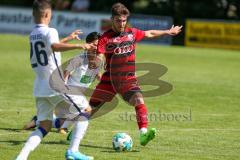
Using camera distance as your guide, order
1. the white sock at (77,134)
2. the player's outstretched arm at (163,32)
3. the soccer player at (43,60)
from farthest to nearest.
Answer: the player's outstretched arm at (163,32)
the white sock at (77,134)
the soccer player at (43,60)

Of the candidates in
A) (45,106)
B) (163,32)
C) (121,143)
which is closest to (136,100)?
(121,143)

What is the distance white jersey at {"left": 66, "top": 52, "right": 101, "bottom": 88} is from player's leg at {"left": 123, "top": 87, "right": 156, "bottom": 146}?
52.5 inches

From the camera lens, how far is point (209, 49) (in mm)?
32531

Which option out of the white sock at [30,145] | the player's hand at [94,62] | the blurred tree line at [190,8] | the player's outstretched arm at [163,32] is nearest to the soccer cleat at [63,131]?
the player's hand at [94,62]

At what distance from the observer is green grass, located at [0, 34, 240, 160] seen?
9.48m

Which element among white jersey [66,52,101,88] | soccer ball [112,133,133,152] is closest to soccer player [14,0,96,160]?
soccer ball [112,133,133,152]

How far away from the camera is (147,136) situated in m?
9.63

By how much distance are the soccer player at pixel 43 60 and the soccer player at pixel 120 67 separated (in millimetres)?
1793

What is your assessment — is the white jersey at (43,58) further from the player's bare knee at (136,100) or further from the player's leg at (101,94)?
the player's bare knee at (136,100)

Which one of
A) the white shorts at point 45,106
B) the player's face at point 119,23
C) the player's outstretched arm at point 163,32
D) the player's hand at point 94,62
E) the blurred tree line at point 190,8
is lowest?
the blurred tree line at point 190,8

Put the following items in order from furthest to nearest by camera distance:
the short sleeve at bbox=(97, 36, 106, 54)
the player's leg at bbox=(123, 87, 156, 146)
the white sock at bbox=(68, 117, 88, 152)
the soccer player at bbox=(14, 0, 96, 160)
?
the short sleeve at bbox=(97, 36, 106, 54) → the player's leg at bbox=(123, 87, 156, 146) → the white sock at bbox=(68, 117, 88, 152) → the soccer player at bbox=(14, 0, 96, 160)

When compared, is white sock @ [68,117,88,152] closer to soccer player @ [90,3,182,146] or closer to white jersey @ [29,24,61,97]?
white jersey @ [29,24,61,97]

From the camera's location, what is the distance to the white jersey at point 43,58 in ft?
27.0

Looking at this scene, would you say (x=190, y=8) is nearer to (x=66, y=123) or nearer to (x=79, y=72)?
(x=79, y=72)
